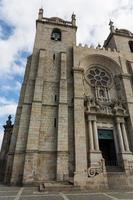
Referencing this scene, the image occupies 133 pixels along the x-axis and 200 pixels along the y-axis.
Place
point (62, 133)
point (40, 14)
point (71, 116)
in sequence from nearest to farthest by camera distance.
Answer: point (62, 133) < point (71, 116) < point (40, 14)

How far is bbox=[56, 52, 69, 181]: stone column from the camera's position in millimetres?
12055

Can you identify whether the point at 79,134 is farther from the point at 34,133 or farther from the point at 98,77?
the point at 98,77

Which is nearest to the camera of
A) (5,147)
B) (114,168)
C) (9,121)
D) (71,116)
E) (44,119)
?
(114,168)

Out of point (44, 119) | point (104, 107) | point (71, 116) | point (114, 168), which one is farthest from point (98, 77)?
point (114, 168)

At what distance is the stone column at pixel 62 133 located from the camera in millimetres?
12055

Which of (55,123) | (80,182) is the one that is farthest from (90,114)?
(80,182)

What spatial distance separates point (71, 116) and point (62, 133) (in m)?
2.07

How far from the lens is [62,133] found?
44.0 feet

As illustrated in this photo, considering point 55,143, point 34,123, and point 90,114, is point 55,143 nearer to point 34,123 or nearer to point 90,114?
point 34,123

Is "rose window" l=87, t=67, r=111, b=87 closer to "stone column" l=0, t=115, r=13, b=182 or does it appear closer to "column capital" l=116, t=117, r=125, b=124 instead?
"column capital" l=116, t=117, r=125, b=124

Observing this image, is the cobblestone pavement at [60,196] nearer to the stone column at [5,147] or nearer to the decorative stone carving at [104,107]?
the stone column at [5,147]

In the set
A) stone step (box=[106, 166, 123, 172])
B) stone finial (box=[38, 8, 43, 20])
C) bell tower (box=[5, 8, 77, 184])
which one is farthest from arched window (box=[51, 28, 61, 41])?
stone step (box=[106, 166, 123, 172])

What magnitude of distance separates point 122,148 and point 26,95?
9616 millimetres

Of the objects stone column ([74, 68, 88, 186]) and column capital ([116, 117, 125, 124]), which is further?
column capital ([116, 117, 125, 124])
